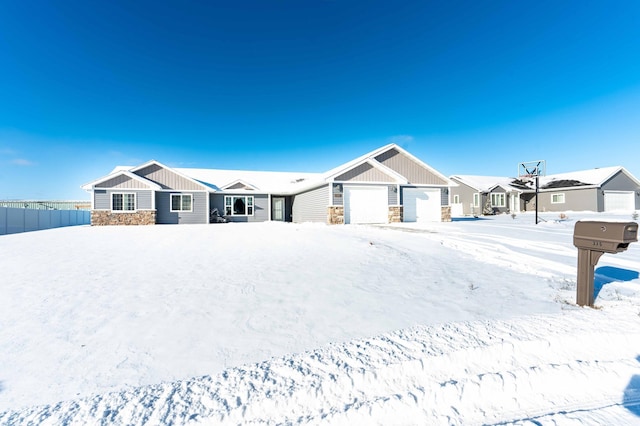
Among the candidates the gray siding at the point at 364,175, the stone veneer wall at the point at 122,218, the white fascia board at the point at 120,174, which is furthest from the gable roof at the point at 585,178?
the stone veneer wall at the point at 122,218

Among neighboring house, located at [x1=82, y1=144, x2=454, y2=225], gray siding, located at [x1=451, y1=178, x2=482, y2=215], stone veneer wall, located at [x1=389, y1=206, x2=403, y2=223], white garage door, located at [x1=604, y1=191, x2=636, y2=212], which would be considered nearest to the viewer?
neighboring house, located at [x1=82, y1=144, x2=454, y2=225]

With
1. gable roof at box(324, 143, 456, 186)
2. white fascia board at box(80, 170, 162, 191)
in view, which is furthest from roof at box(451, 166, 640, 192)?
white fascia board at box(80, 170, 162, 191)

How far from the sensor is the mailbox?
3.74 meters

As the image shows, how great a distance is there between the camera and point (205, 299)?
4.46m

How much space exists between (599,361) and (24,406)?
504cm

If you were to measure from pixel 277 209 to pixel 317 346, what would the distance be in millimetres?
21257

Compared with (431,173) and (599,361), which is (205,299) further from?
(431,173)

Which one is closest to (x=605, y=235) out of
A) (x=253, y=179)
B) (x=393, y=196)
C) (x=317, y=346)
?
(x=317, y=346)

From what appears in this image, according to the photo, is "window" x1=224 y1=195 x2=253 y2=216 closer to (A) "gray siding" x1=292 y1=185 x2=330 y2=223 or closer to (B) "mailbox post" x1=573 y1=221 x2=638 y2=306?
(A) "gray siding" x1=292 y1=185 x2=330 y2=223

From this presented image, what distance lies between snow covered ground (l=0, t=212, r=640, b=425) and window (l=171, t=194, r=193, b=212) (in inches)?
578

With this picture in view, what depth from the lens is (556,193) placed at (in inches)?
1179

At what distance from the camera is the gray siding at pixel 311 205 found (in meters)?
17.2

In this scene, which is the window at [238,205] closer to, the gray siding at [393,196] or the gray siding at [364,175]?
the gray siding at [364,175]

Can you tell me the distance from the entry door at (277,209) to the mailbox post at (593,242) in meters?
20.9
